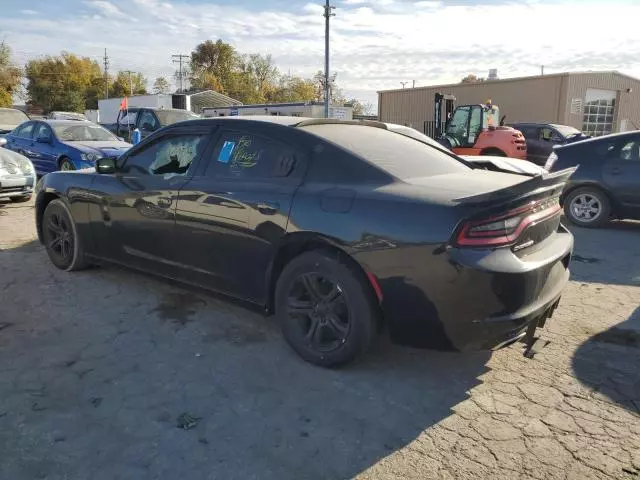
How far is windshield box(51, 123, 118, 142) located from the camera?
38.2ft

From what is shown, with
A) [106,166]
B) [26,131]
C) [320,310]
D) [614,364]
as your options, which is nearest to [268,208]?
[320,310]

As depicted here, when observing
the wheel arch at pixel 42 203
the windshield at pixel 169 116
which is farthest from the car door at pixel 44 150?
the wheel arch at pixel 42 203

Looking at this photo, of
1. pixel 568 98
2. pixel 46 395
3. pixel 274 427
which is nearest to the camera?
pixel 274 427

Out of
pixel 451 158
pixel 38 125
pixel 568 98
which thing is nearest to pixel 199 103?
pixel 568 98

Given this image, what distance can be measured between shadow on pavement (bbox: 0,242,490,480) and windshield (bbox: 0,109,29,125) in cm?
1623

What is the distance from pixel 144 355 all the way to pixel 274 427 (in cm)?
124

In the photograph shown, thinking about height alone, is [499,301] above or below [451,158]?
below

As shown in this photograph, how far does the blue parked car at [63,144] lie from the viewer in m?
10.9

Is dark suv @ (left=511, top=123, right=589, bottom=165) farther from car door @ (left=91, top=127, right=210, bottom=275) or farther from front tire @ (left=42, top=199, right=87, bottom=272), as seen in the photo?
front tire @ (left=42, top=199, right=87, bottom=272)

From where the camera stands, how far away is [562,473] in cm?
246

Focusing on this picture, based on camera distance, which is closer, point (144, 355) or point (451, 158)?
point (144, 355)

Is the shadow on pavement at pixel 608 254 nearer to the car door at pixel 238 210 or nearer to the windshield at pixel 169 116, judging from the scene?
the car door at pixel 238 210

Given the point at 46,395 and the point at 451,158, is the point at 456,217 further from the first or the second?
the point at 46,395

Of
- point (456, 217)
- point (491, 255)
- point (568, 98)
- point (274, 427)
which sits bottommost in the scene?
point (274, 427)
